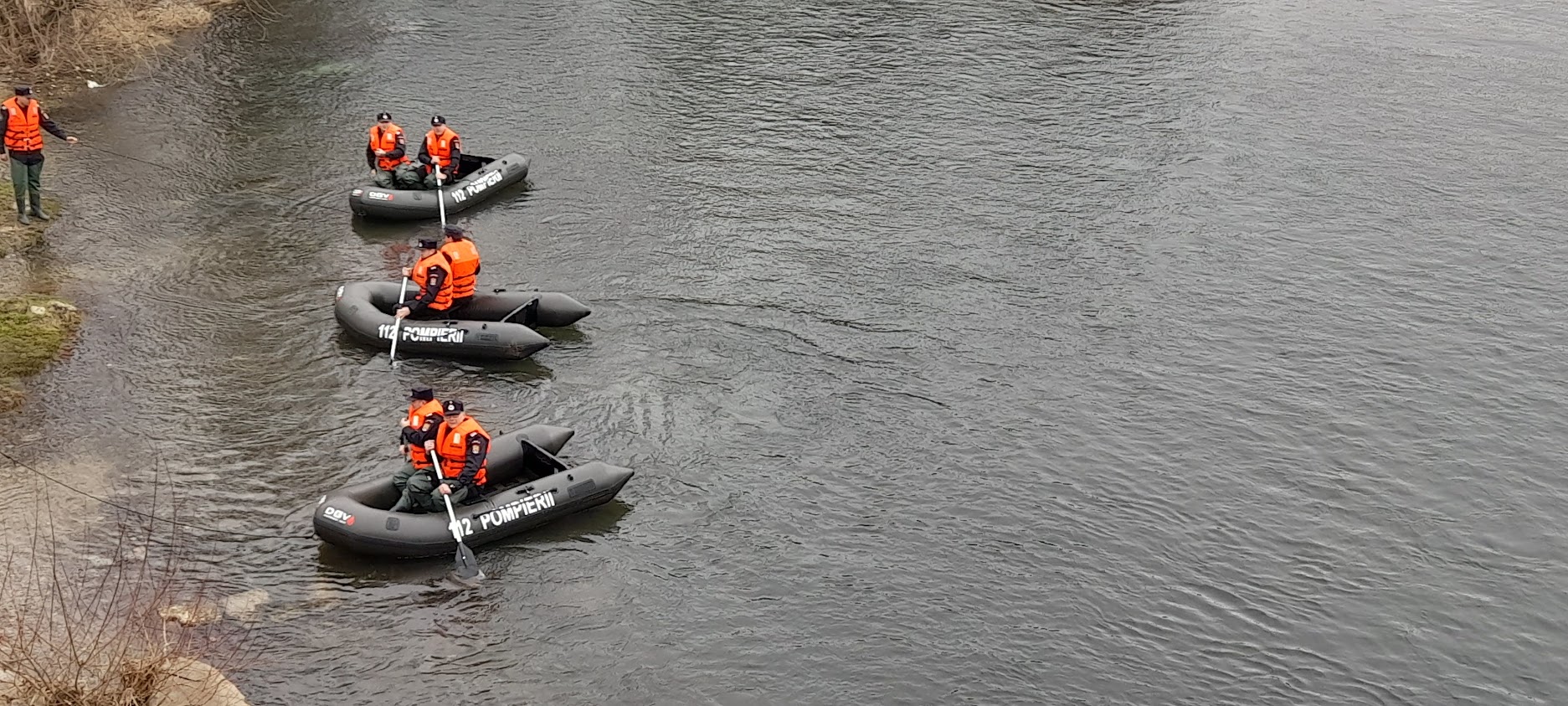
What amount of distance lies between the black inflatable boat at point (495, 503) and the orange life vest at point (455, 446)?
399 mm

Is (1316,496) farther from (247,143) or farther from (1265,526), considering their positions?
(247,143)

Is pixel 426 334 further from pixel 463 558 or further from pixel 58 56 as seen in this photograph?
pixel 58 56

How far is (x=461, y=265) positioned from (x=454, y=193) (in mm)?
4321

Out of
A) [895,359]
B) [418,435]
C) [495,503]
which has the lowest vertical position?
[495,503]

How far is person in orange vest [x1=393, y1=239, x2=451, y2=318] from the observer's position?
746 inches

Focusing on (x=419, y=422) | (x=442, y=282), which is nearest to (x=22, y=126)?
(x=442, y=282)

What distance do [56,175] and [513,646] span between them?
14231 mm

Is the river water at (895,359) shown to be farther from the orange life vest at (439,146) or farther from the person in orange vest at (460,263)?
the orange life vest at (439,146)

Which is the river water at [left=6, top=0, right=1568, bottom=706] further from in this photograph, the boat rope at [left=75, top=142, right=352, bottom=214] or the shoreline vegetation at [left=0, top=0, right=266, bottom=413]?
the shoreline vegetation at [left=0, top=0, right=266, bottom=413]

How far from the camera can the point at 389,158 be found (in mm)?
23141

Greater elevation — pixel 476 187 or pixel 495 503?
pixel 476 187

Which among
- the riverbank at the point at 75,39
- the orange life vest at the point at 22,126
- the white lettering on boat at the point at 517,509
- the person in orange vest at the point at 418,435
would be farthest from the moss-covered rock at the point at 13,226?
the white lettering on boat at the point at 517,509

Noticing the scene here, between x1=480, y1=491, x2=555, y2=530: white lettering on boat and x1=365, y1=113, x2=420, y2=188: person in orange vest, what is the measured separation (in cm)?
921

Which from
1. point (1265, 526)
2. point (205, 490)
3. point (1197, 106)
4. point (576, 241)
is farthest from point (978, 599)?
point (1197, 106)
